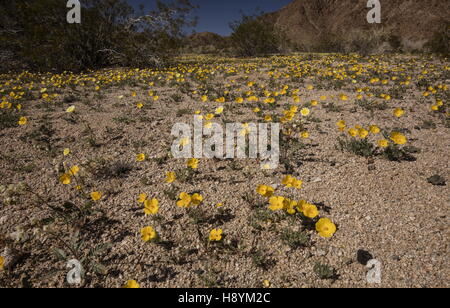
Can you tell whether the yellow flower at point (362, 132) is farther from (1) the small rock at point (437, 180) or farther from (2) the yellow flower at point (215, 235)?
(2) the yellow flower at point (215, 235)

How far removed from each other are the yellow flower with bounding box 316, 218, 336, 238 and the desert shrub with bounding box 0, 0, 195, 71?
1348 cm

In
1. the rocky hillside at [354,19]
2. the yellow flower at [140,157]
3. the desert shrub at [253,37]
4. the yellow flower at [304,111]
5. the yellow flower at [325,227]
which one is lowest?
the yellow flower at [325,227]

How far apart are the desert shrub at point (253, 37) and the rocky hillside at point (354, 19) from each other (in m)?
5.38

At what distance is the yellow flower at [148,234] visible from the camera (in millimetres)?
2910

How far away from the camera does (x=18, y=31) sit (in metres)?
13.5

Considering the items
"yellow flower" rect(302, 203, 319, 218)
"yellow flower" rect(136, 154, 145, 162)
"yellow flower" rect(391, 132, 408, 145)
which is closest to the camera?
"yellow flower" rect(302, 203, 319, 218)

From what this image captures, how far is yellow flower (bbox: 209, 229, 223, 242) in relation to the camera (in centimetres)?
287

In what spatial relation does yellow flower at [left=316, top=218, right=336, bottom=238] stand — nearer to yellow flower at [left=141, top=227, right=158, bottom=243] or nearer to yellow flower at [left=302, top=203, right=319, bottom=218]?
yellow flower at [left=302, top=203, right=319, bottom=218]

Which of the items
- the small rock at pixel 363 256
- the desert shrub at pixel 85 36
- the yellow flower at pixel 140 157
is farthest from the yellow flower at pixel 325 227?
the desert shrub at pixel 85 36

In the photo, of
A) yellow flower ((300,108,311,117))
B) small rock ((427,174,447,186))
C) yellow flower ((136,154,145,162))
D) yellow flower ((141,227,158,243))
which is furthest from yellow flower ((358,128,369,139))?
yellow flower ((136,154,145,162))

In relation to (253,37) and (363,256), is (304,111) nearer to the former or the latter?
(363,256)

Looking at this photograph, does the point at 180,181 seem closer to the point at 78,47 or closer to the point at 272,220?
the point at 272,220
